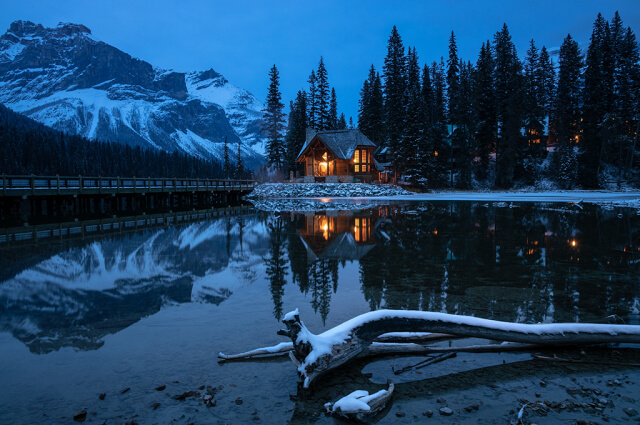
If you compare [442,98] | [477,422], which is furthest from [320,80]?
[477,422]

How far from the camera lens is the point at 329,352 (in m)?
4.79

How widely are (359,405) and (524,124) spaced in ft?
209

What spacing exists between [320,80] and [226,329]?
220ft

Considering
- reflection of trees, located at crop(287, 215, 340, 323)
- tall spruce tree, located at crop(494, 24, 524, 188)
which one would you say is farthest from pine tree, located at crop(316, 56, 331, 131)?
reflection of trees, located at crop(287, 215, 340, 323)

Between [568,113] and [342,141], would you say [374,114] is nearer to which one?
[342,141]

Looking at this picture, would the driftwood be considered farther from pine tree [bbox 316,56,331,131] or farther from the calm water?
pine tree [bbox 316,56,331,131]

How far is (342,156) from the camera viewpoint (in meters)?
55.3

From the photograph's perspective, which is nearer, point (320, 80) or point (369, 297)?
point (369, 297)

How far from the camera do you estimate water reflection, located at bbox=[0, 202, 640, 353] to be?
754 centimetres

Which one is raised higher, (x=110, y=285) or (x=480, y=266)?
(x=480, y=266)

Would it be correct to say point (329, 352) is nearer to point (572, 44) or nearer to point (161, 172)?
point (572, 44)

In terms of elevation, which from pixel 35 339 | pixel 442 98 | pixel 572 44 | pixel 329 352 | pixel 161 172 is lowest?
pixel 35 339

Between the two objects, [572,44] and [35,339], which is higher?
[572,44]

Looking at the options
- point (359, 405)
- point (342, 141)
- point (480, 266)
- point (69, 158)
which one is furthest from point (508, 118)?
point (69, 158)
